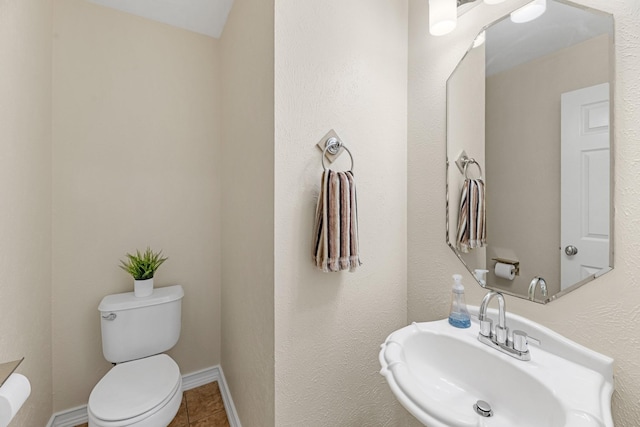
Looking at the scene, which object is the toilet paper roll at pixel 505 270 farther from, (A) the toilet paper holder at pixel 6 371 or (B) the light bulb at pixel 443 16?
(A) the toilet paper holder at pixel 6 371

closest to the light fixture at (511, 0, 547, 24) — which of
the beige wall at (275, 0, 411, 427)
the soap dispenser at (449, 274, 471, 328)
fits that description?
the beige wall at (275, 0, 411, 427)

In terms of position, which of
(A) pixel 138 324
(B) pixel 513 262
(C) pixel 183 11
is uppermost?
(C) pixel 183 11

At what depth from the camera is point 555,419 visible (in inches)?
26.3

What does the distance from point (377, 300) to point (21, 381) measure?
125cm

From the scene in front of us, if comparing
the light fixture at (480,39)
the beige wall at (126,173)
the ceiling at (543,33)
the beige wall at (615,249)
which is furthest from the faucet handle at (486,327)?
the beige wall at (126,173)

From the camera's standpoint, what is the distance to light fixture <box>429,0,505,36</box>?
1072 millimetres

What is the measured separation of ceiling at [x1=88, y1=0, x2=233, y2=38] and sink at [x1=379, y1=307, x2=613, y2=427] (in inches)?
79.4

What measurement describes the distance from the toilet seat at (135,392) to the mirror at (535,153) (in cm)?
146

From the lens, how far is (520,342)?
2.78 ft

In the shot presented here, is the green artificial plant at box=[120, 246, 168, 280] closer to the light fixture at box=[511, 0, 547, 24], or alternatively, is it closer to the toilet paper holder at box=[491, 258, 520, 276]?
the toilet paper holder at box=[491, 258, 520, 276]

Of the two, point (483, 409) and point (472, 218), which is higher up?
point (472, 218)

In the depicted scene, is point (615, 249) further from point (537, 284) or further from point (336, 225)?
point (336, 225)

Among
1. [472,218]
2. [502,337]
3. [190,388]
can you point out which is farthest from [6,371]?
[472,218]

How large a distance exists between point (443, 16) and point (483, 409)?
1.39 metres
